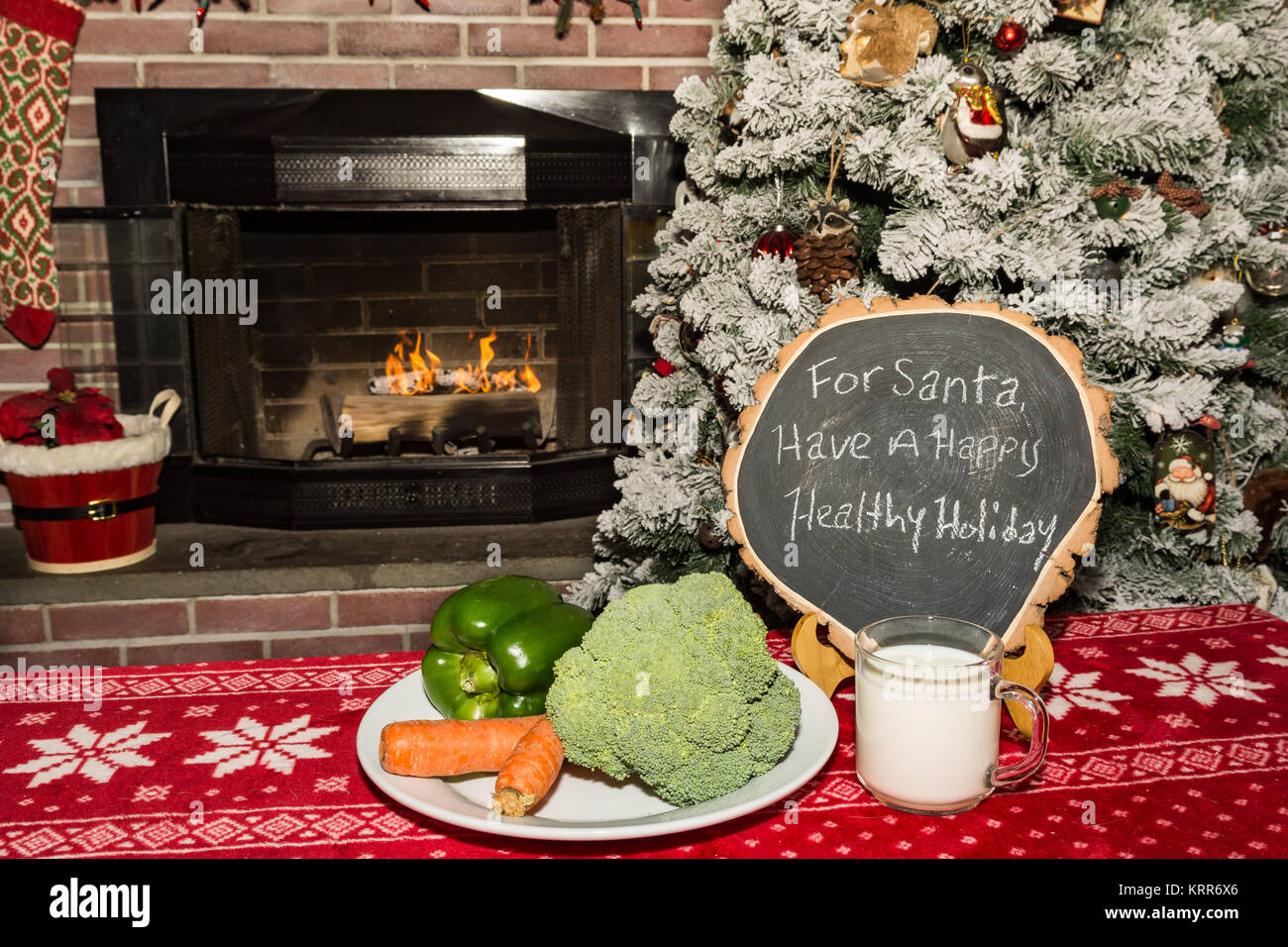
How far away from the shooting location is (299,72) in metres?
2.53

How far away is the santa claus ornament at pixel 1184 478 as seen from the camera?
1931mm

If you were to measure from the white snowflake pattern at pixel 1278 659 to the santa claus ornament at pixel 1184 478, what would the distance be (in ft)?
2.00

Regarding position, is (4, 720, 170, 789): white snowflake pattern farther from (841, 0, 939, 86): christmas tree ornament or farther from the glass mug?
(841, 0, 939, 86): christmas tree ornament

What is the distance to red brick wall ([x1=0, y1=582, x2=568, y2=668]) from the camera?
96.4 inches

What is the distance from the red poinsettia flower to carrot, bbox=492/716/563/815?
6.09 feet

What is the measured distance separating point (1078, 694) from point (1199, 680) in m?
0.17

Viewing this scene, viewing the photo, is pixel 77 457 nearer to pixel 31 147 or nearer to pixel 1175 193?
pixel 31 147

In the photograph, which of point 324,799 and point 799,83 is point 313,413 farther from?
point 324,799

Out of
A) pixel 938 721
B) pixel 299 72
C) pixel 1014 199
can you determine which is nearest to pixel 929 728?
pixel 938 721

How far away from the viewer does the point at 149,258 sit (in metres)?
2.60

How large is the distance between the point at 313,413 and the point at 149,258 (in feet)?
1.85
